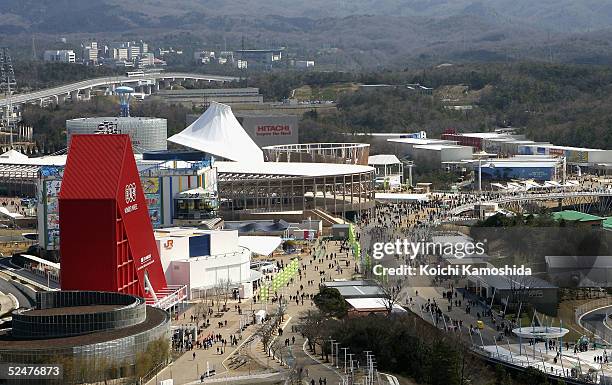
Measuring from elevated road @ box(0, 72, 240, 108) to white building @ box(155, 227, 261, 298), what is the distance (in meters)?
48.1

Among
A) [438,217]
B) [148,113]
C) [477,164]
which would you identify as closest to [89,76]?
[148,113]

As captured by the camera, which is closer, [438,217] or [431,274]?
[431,274]

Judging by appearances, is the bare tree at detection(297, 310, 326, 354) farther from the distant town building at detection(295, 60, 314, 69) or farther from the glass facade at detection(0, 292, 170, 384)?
the distant town building at detection(295, 60, 314, 69)

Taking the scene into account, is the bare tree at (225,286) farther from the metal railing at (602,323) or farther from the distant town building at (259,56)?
the distant town building at (259,56)

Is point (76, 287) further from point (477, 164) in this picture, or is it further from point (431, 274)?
point (477, 164)

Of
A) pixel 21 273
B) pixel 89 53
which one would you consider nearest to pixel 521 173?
pixel 21 273

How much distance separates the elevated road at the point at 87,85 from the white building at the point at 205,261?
48.1 meters

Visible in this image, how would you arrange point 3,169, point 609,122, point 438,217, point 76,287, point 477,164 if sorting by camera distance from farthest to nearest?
point 609,122, point 477,164, point 3,169, point 438,217, point 76,287

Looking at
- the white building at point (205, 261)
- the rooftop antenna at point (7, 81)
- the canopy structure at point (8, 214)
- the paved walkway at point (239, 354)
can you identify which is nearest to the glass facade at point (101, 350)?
the paved walkway at point (239, 354)

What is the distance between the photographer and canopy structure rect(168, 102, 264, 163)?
59.1m

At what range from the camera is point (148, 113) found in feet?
278

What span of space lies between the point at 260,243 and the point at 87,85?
56.1 metres

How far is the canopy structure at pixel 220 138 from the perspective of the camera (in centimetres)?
5909

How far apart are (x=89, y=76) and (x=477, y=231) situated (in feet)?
246
